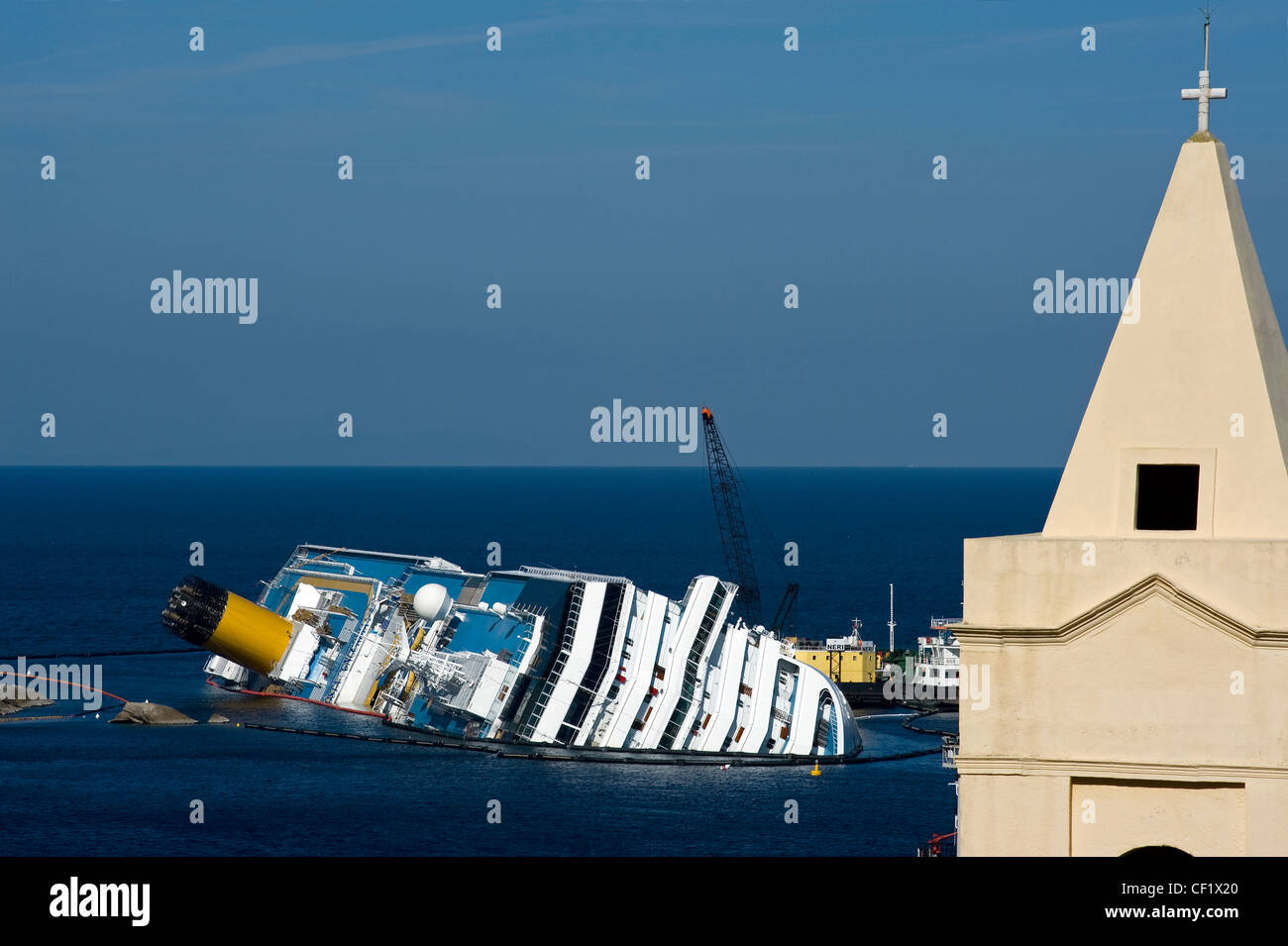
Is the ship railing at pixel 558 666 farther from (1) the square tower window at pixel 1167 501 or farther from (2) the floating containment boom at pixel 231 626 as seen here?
(1) the square tower window at pixel 1167 501

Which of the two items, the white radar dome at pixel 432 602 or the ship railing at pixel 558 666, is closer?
the ship railing at pixel 558 666

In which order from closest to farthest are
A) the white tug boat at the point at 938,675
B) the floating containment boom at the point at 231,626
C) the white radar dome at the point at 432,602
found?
the white radar dome at the point at 432,602
the floating containment boom at the point at 231,626
the white tug boat at the point at 938,675

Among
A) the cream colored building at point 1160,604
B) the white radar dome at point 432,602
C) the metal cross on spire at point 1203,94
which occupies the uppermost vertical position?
the metal cross on spire at point 1203,94

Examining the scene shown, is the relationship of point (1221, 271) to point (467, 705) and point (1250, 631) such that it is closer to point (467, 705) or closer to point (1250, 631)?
point (1250, 631)

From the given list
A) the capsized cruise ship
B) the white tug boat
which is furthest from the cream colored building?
the white tug boat

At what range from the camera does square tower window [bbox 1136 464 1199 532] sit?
69.8ft

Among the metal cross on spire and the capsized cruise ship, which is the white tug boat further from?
the metal cross on spire

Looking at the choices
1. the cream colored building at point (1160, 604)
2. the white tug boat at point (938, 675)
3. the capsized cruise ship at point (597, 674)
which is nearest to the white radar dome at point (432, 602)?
the capsized cruise ship at point (597, 674)

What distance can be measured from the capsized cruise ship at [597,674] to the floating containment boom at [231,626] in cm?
1049

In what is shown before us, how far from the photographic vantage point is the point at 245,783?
90500mm

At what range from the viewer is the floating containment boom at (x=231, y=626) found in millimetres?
111625

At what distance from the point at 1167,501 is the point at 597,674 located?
73.3 metres

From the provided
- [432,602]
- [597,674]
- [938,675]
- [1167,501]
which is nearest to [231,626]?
[432,602]
